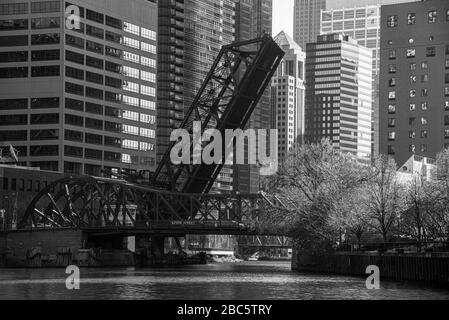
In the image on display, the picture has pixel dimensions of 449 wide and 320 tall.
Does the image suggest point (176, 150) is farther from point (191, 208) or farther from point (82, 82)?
point (82, 82)

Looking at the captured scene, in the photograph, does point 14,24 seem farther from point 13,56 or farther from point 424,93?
point 424,93

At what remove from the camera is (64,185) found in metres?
116

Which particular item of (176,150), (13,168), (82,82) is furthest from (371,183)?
(82,82)

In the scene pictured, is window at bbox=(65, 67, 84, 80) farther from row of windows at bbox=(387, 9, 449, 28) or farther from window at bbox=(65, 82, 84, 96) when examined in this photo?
row of windows at bbox=(387, 9, 449, 28)

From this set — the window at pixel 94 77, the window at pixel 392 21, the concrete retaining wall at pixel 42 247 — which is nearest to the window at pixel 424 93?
the window at pixel 392 21

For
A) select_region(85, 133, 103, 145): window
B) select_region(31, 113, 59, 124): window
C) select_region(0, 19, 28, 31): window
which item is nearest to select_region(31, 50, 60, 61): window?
select_region(0, 19, 28, 31): window

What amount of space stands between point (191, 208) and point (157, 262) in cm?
2206

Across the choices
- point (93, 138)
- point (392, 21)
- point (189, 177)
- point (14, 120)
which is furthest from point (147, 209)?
point (14, 120)

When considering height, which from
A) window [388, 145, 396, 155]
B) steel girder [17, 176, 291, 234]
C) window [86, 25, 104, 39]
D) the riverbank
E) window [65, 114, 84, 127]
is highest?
window [86, 25, 104, 39]

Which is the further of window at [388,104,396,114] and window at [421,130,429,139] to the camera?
window at [388,104,396,114]

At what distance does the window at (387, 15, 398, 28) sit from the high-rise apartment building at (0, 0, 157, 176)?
3899 cm

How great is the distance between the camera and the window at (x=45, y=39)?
139m

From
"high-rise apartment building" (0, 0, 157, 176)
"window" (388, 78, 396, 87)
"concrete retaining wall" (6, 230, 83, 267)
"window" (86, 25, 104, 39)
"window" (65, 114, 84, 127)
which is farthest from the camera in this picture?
"window" (86, 25, 104, 39)

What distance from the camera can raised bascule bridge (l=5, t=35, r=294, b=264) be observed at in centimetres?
8988
